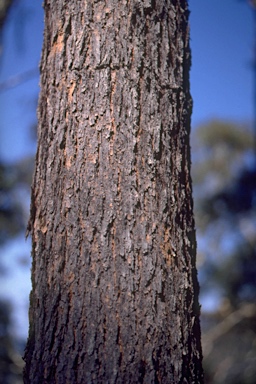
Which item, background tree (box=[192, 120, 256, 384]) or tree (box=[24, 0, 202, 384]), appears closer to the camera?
tree (box=[24, 0, 202, 384])

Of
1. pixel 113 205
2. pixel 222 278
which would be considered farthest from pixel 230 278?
pixel 113 205

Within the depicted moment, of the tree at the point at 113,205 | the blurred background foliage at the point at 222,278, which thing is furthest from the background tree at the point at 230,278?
the tree at the point at 113,205

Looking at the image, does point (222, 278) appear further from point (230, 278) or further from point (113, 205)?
point (113, 205)

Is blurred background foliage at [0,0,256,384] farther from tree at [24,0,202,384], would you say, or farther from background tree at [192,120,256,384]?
tree at [24,0,202,384]

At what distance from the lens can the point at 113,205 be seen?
158cm

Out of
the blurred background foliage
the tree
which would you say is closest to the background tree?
the blurred background foliage

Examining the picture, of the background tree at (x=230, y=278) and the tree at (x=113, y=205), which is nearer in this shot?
the tree at (x=113, y=205)

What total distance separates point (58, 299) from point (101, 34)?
1039mm

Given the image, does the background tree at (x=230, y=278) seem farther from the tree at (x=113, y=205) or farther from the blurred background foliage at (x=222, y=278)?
the tree at (x=113, y=205)

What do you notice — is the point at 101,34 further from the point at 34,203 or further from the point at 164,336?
the point at 164,336

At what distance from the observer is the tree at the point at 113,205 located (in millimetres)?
1480

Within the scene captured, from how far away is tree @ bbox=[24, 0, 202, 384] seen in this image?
148 centimetres

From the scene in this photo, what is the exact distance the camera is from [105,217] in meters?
1.57

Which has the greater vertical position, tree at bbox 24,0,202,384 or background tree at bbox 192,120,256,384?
background tree at bbox 192,120,256,384
